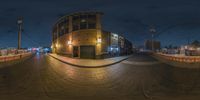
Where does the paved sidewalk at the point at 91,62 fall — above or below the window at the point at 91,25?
below

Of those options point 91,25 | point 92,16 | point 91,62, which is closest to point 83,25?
point 91,25

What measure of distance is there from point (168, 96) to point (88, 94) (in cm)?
315

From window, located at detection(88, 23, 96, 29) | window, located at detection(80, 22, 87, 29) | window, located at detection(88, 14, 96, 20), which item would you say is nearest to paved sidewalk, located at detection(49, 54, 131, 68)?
window, located at detection(88, 23, 96, 29)

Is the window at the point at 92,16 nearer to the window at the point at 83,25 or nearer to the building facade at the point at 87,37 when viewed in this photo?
the building facade at the point at 87,37

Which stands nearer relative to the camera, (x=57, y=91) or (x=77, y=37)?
(x=57, y=91)

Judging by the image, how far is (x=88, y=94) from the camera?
7957 mm

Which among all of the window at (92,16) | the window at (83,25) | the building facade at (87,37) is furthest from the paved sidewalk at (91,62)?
the window at (92,16)

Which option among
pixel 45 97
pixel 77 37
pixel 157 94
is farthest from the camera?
pixel 77 37

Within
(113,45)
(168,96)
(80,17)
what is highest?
(80,17)

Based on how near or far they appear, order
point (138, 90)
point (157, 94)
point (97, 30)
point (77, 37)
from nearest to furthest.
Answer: point (157, 94), point (138, 90), point (97, 30), point (77, 37)

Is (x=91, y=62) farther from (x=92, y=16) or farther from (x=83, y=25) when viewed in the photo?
(x=92, y=16)

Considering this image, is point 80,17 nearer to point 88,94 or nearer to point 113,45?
point 113,45

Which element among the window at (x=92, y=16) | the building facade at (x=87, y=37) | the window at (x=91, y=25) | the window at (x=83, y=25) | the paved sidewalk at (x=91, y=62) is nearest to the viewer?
the paved sidewalk at (x=91, y=62)

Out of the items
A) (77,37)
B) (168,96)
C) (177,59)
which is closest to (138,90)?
(168,96)
